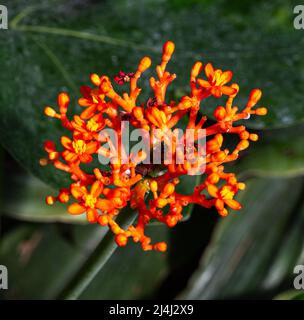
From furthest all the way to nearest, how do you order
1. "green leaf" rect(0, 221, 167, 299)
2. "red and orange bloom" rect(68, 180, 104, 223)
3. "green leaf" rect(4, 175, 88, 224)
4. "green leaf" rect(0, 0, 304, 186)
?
"green leaf" rect(0, 221, 167, 299) → "green leaf" rect(4, 175, 88, 224) → "green leaf" rect(0, 0, 304, 186) → "red and orange bloom" rect(68, 180, 104, 223)

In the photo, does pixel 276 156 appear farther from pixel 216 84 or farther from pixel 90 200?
pixel 90 200

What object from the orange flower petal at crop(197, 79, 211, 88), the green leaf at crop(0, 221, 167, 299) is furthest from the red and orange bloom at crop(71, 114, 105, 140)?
the green leaf at crop(0, 221, 167, 299)

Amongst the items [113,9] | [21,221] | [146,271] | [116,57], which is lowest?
[146,271]

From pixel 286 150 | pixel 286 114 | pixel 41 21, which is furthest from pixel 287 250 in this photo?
pixel 41 21

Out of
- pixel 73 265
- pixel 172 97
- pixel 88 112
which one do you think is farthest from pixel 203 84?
pixel 73 265

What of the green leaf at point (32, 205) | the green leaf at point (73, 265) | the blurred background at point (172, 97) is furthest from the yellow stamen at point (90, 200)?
the green leaf at point (73, 265)

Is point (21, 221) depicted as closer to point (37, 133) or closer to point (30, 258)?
point (30, 258)

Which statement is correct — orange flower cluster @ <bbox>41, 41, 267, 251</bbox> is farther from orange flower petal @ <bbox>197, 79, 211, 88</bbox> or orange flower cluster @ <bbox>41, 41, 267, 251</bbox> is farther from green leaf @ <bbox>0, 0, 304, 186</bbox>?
green leaf @ <bbox>0, 0, 304, 186</bbox>
